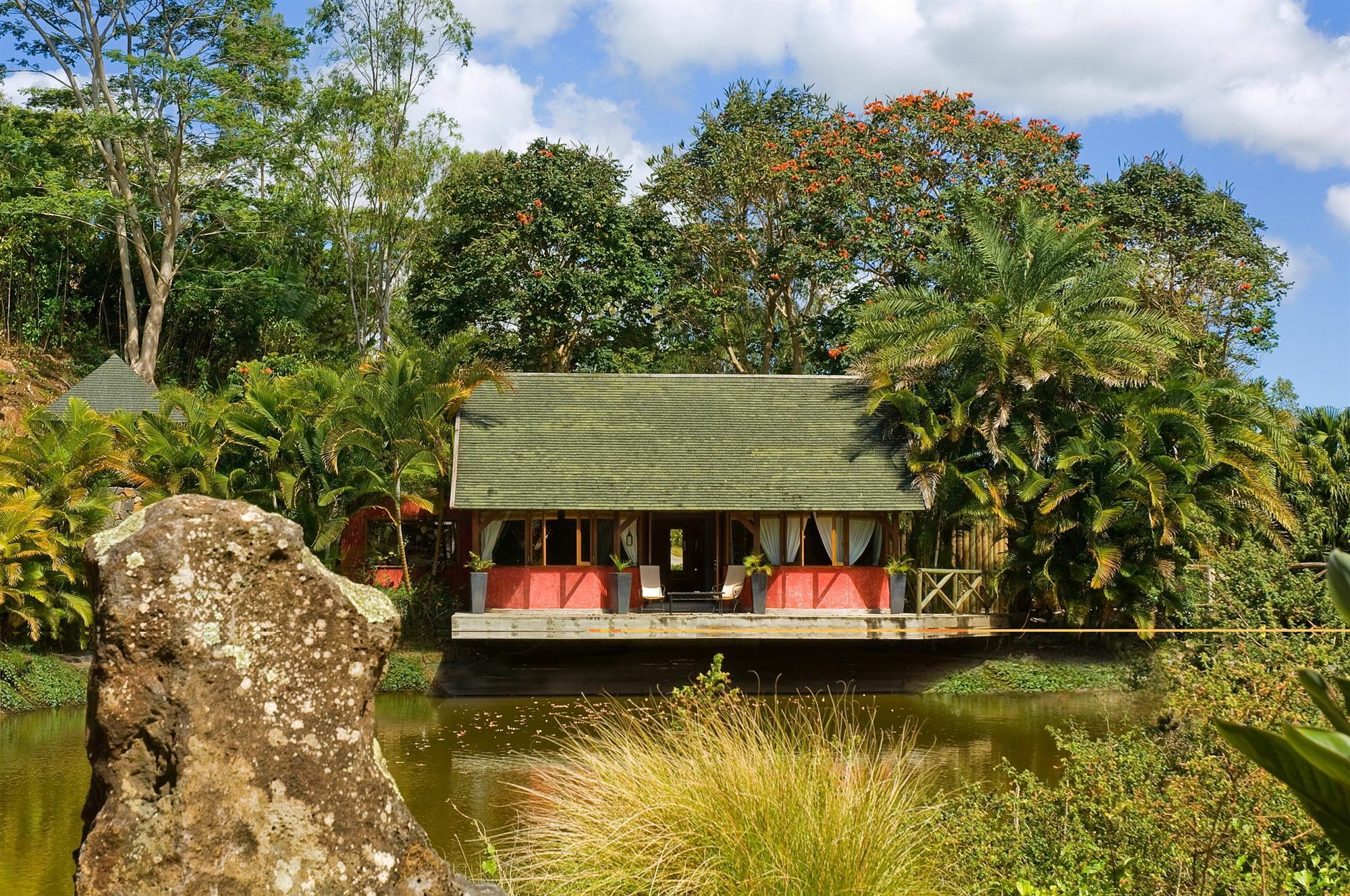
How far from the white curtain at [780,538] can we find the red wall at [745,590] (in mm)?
261

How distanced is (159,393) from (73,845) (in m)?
12.2

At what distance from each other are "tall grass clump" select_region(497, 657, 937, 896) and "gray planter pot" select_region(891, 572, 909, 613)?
12005 mm

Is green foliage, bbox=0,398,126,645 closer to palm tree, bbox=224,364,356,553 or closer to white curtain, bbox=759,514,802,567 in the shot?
palm tree, bbox=224,364,356,553

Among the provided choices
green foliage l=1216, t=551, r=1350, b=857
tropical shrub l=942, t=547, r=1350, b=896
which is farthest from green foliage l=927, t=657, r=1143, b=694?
green foliage l=1216, t=551, r=1350, b=857

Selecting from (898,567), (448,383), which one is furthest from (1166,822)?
(448,383)

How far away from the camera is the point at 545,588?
19250mm

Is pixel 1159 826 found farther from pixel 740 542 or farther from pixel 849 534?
pixel 740 542

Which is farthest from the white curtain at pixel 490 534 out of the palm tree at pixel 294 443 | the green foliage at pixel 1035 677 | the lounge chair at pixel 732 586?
the green foliage at pixel 1035 677

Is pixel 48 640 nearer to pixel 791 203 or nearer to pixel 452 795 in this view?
pixel 452 795

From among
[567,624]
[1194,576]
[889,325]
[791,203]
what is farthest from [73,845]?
[791,203]

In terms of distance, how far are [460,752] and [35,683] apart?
23.3 feet

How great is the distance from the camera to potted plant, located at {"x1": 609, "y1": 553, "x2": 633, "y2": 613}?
18.9m

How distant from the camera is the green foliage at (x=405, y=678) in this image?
63.2 feet

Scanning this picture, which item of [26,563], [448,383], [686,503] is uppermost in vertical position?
[448,383]
